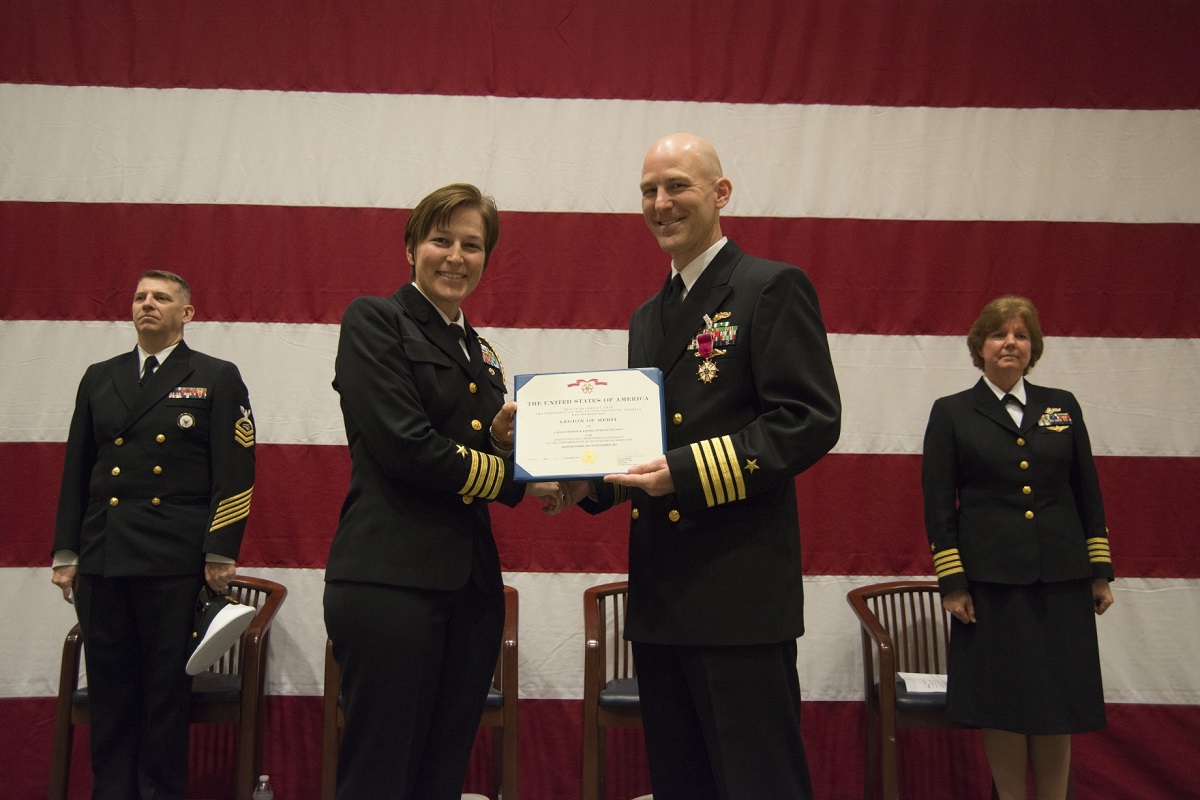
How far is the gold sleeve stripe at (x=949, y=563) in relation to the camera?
2248mm

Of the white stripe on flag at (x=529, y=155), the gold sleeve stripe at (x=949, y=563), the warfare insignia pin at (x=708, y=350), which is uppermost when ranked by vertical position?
the white stripe on flag at (x=529, y=155)

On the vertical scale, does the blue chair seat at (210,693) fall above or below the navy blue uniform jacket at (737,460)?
below

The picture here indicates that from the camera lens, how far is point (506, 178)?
112 inches

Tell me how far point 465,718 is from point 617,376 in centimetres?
68

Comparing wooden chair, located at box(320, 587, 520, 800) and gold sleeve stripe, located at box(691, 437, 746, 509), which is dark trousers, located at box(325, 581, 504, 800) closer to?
gold sleeve stripe, located at box(691, 437, 746, 509)

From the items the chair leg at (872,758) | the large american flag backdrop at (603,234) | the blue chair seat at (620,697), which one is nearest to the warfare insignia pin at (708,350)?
the blue chair seat at (620,697)

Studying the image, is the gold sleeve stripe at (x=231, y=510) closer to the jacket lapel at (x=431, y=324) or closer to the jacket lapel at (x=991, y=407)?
the jacket lapel at (x=431, y=324)

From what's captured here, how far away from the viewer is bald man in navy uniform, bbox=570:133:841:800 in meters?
1.28

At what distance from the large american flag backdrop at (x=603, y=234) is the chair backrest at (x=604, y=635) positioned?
4.2 inches

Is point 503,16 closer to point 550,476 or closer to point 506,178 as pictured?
point 506,178

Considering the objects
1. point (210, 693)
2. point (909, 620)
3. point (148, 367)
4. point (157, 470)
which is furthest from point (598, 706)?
point (148, 367)

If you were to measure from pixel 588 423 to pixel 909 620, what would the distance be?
5.99ft

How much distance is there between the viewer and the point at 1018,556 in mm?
2178

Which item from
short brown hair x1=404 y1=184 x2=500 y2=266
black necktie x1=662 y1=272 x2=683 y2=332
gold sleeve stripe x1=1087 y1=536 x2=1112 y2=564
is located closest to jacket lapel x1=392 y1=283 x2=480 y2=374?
short brown hair x1=404 y1=184 x2=500 y2=266
